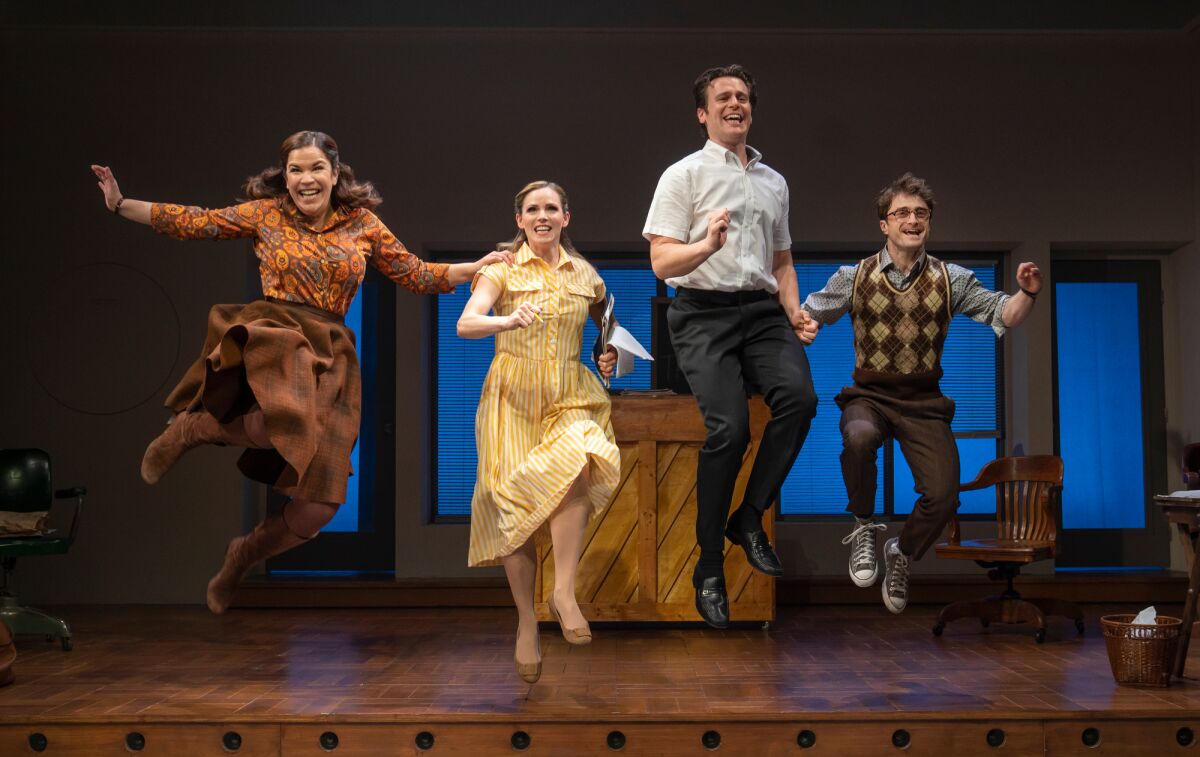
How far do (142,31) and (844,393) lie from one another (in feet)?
18.0

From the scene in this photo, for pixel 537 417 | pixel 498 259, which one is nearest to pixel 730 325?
pixel 537 417

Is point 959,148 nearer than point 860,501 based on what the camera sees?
No

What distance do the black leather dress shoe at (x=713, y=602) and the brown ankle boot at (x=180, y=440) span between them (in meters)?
1.91

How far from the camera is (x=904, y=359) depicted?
523 centimetres

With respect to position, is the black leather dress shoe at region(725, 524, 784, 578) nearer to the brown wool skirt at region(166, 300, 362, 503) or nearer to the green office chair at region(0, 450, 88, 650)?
the brown wool skirt at region(166, 300, 362, 503)

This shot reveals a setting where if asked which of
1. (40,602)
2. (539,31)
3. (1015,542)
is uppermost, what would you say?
(539,31)

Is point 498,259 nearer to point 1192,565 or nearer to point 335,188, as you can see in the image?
point 335,188

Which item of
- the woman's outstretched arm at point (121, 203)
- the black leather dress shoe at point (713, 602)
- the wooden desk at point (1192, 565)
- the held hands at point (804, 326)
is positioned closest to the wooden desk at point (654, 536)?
the held hands at point (804, 326)

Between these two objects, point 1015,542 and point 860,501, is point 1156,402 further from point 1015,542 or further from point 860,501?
point 860,501

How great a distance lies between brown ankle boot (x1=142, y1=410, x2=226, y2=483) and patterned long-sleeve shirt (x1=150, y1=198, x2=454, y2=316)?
1.85 ft

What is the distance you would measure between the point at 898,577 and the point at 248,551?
2.84m

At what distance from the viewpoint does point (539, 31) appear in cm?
780

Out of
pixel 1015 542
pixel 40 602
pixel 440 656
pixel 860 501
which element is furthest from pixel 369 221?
pixel 40 602

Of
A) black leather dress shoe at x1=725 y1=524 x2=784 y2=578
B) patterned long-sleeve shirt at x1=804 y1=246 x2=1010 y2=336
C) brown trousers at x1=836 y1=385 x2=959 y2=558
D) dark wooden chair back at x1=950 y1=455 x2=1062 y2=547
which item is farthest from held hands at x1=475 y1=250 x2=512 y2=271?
dark wooden chair back at x1=950 y1=455 x2=1062 y2=547
